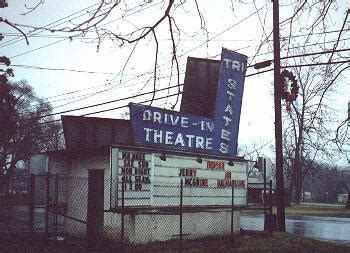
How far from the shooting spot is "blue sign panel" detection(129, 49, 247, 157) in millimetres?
15406

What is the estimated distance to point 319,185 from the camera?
385 feet

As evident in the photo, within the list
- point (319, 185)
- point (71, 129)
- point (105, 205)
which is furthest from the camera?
point (319, 185)

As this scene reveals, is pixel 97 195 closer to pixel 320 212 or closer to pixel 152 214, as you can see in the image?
pixel 152 214

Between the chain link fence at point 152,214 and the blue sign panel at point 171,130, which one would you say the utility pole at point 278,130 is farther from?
the blue sign panel at point 171,130

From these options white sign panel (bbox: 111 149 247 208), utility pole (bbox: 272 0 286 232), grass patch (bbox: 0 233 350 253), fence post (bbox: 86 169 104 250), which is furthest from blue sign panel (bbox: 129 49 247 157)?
grass patch (bbox: 0 233 350 253)

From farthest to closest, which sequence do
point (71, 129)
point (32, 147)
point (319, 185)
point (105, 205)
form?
point (319, 185) → point (32, 147) → point (71, 129) → point (105, 205)

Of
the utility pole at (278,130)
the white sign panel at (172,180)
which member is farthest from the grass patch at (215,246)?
the white sign panel at (172,180)

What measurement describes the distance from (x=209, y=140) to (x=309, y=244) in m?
5.71

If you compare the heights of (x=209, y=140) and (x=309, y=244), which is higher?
(x=209, y=140)

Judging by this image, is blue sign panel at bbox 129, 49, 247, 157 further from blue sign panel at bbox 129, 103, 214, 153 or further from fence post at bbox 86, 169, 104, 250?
fence post at bbox 86, 169, 104, 250

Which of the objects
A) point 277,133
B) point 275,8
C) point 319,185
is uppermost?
point 275,8

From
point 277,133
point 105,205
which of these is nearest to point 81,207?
point 105,205

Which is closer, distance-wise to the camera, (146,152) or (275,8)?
(146,152)

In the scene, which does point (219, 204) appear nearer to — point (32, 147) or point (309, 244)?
point (309, 244)
